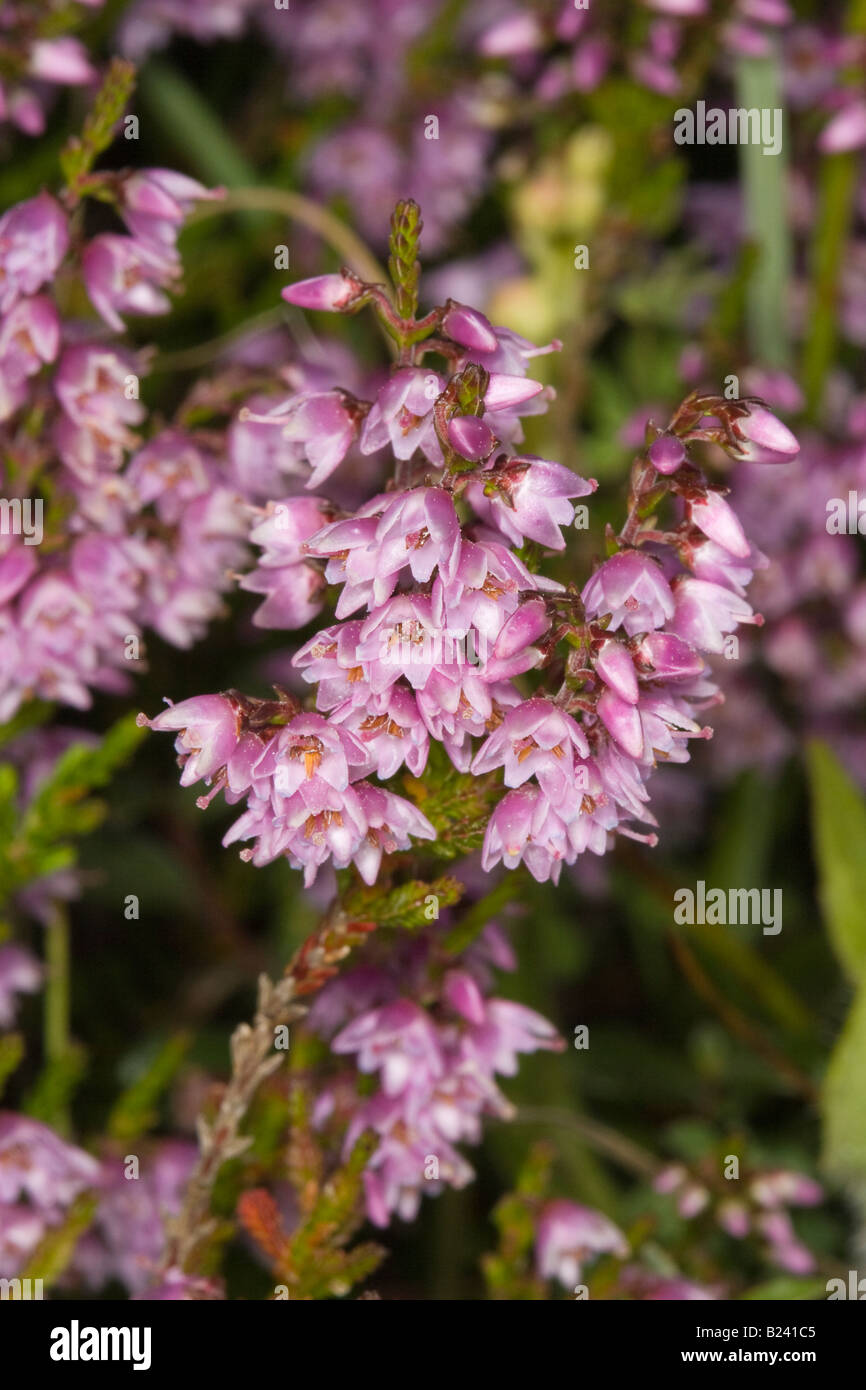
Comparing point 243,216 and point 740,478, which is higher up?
point 243,216

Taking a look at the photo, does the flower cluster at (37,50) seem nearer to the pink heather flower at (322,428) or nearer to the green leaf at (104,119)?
the green leaf at (104,119)

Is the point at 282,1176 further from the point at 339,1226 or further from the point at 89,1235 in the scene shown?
the point at 89,1235

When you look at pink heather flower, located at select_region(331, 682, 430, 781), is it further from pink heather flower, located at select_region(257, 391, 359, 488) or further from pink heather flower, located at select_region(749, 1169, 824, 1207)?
pink heather flower, located at select_region(749, 1169, 824, 1207)

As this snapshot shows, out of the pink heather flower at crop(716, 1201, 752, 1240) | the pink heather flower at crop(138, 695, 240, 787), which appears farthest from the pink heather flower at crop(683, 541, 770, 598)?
the pink heather flower at crop(716, 1201, 752, 1240)

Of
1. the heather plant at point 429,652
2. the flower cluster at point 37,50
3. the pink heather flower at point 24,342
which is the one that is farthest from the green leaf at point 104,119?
the flower cluster at point 37,50

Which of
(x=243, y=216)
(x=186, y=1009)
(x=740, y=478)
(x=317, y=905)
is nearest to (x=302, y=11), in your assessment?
(x=243, y=216)

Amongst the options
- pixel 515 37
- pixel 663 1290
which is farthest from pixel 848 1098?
pixel 515 37
